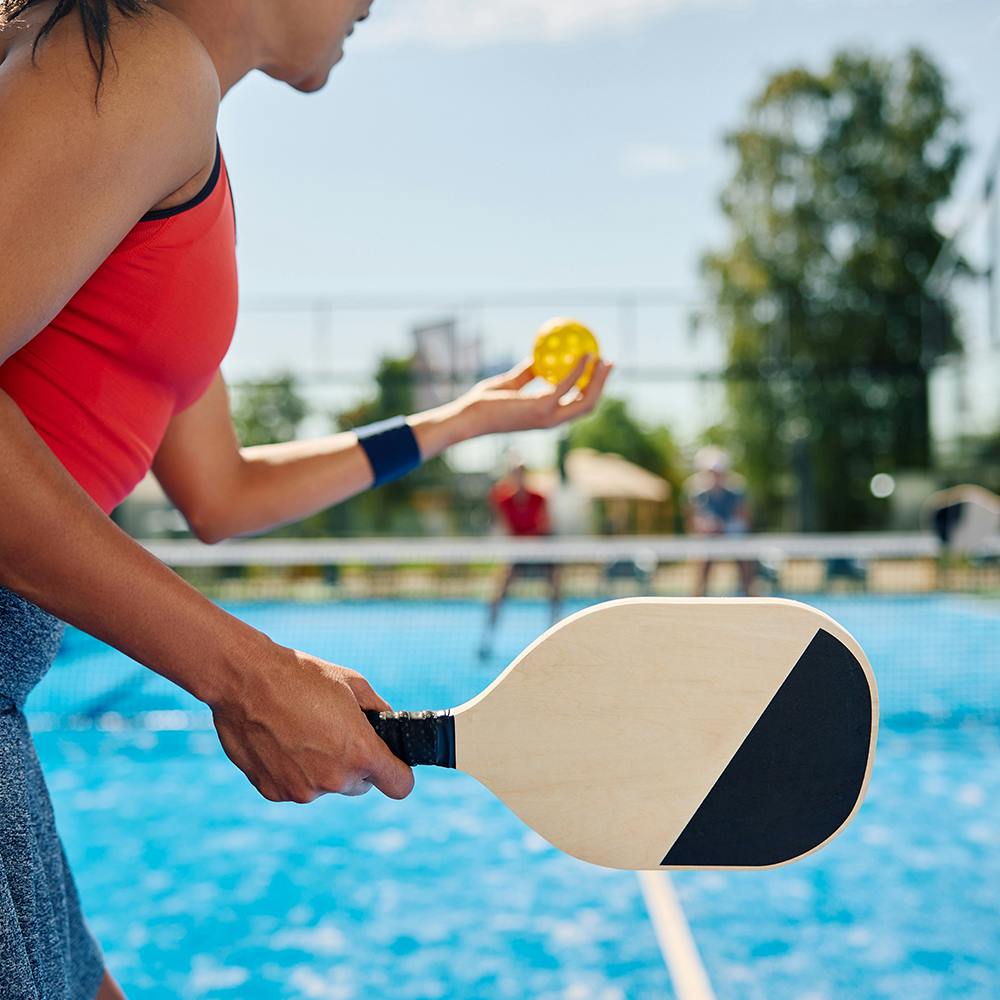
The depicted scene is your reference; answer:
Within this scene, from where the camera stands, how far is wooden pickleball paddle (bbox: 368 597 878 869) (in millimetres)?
988

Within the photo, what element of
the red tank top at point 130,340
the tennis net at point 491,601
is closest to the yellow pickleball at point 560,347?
the red tank top at point 130,340

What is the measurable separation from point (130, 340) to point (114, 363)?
0.10 ft

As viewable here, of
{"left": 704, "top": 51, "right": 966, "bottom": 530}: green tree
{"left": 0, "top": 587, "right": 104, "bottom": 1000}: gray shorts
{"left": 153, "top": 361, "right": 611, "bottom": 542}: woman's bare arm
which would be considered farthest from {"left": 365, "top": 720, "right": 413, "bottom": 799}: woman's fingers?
{"left": 704, "top": 51, "right": 966, "bottom": 530}: green tree

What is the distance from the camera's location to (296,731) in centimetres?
88

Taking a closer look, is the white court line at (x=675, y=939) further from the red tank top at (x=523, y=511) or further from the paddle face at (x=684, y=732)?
the red tank top at (x=523, y=511)

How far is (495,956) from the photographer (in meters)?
3.10

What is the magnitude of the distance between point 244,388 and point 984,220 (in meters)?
11.2

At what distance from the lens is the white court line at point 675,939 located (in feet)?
9.30

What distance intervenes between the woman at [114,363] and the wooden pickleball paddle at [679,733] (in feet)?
0.46

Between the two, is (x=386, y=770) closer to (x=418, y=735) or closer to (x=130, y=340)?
(x=418, y=735)

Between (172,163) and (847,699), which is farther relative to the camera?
(847,699)

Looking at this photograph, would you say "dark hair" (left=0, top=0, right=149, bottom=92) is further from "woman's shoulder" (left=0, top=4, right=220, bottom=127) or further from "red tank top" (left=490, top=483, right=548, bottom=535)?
"red tank top" (left=490, top=483, right=548, bottom=535)

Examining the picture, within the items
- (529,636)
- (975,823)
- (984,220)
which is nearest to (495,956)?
(975,823)

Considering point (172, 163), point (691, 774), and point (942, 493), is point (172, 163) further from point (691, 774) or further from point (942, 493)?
point (942, 493)
